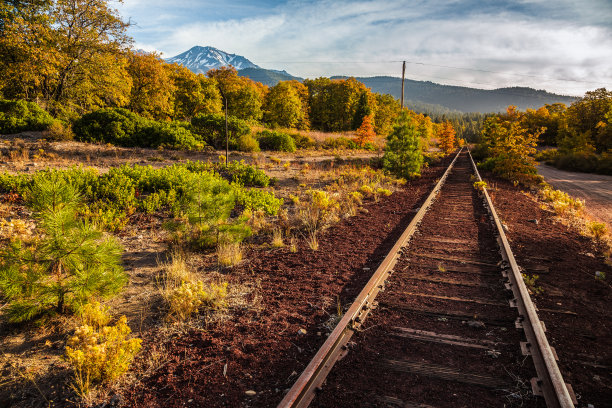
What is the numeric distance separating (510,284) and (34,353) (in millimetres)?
5844

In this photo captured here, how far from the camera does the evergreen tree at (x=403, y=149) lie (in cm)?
1520

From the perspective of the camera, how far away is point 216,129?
19.2 metres

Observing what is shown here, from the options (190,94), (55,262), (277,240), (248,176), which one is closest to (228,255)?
(277,240)

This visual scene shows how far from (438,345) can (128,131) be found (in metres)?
18.6

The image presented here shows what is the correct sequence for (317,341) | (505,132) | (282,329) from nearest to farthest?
(317,341) → (282,329) → (505,132)

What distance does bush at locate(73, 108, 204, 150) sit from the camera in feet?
54.4

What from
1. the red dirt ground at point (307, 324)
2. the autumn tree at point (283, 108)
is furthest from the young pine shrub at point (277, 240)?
the autumn tree at point (283, 108)

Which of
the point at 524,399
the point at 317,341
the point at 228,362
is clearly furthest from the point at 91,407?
the point at 524,399

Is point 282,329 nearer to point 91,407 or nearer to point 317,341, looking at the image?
point 317,341

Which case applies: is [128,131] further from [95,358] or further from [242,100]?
[242,100]

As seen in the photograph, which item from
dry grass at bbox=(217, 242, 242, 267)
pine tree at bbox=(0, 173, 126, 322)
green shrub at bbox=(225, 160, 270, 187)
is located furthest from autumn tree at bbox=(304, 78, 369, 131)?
pine tree at bbox=(0, 173, 126, 322)

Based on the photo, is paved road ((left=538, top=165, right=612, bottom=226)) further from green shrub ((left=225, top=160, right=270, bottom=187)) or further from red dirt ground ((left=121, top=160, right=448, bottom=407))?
green shrub ((left=225, top=160, right=270, bottom=187))

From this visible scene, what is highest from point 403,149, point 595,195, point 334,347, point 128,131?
point 128,131

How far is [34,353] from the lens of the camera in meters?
3.05
